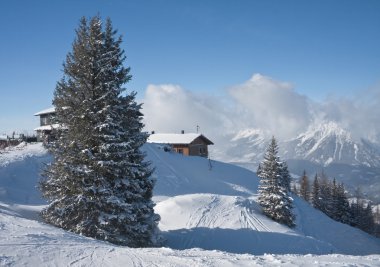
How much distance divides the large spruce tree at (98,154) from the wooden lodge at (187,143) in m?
48.7

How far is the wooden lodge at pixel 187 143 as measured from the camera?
68.8 m

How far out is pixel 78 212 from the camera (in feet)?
56.3

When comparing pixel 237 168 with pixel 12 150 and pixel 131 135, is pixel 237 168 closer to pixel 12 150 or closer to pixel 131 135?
pixel 12 150

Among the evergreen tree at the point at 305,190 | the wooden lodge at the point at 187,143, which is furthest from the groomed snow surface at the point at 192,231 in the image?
the evergreen tree at the point at 305,190

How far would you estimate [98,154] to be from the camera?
1741cm

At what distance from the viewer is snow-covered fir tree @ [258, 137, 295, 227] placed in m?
34.2

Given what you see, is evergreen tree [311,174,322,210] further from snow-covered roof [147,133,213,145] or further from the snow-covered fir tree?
the snow-covered fir tree

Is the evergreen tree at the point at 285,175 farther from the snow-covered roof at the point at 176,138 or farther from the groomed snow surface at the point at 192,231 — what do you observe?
the snow-covered roof at the point at 176,138

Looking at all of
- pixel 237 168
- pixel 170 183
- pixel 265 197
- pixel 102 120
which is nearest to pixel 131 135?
pixel 102 120

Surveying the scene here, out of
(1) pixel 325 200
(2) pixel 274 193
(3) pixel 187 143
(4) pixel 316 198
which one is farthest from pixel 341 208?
(2) pixel 274 193

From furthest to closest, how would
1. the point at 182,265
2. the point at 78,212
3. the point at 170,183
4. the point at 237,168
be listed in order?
the point at 237,168 < the point at 170,183 < the point at 78,212 < the point at 182,265

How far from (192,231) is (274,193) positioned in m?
11.6

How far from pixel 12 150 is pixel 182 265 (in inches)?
1445

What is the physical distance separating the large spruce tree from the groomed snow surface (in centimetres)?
189
